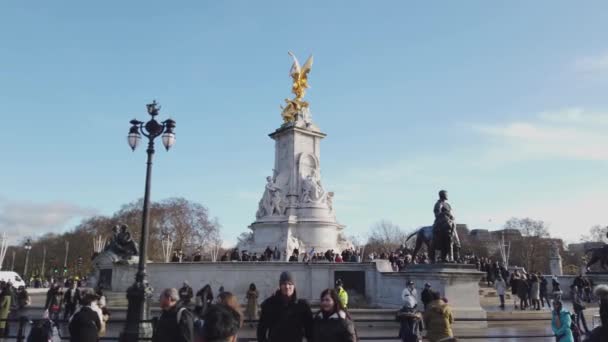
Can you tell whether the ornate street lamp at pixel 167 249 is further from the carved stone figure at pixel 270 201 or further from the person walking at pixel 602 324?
the person walking at pixel 602 324

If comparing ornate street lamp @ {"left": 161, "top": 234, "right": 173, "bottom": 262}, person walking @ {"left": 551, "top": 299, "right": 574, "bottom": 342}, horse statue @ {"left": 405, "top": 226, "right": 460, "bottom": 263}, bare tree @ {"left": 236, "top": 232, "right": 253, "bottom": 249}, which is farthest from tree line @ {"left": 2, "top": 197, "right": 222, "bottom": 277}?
person walking @ {"left": 551, "top": 299, "right": 574, "bottom": 342}

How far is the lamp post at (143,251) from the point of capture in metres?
9.38

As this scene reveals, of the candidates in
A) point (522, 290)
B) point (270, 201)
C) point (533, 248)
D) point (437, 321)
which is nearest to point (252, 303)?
point (437, 321)

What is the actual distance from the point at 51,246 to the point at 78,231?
13479 millimetres

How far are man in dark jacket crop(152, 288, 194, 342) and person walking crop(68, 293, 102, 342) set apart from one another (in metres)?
1.22

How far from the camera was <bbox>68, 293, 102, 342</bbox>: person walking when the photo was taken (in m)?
5.94

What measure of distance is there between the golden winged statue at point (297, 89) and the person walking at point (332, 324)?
110 feet

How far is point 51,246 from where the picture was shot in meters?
93.1

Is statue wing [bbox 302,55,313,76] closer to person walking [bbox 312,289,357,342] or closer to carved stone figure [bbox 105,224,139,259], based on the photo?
carved stone figure [bbox 105,224,139,259]

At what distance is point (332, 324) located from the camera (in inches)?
185

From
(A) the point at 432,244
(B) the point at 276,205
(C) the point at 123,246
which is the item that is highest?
(B) the point at 276,205

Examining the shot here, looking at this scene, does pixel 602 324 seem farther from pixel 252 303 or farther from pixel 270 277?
pixel 270 277

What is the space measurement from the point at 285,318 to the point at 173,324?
1.30m

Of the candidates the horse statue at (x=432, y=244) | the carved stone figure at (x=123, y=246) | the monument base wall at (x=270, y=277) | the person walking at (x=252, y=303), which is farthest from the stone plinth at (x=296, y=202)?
the person walking at (x=252, y=303)
